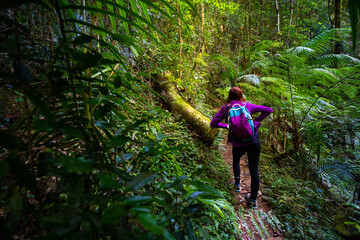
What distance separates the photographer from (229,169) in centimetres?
338

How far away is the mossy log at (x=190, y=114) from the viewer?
3.15 meters

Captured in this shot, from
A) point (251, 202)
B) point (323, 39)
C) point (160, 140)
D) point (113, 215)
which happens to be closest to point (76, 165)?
point (113, 215)

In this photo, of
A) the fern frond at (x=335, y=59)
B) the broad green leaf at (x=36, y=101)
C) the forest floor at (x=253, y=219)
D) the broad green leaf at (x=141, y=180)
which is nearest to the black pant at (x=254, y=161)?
the forest floor at (x=253, y=219)

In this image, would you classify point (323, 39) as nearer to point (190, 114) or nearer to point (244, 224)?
point (190, 114)

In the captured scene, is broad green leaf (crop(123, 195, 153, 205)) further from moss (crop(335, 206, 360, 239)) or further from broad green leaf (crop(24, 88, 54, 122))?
moss (crop(335, 206, 360, 239))

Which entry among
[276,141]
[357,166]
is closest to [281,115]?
[276,141]

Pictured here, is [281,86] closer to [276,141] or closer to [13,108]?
[276,141]

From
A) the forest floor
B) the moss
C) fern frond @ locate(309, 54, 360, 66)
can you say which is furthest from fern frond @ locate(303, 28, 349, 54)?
the forest floor

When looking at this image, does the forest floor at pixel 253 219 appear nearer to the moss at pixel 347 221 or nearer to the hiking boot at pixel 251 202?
the hiking boot at pixel 251 202

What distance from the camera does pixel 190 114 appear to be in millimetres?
3416

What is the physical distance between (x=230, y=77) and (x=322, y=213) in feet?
17.4

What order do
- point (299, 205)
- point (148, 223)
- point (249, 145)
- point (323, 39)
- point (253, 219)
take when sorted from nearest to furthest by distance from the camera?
point (148, 223), point (253, 219), point (249, 145), point (299, 205), point (323, 39)

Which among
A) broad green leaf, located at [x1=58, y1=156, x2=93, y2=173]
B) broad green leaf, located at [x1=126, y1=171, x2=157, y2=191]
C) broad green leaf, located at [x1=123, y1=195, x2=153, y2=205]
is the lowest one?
broad green leaf, located at [x1=123, y1=195, x2=153, y2=205]

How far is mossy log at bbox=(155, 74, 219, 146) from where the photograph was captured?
124 inches
